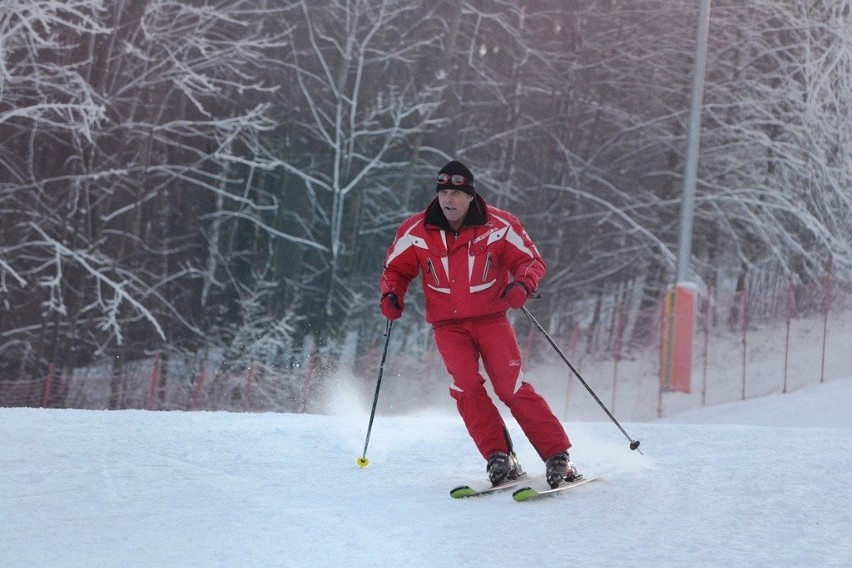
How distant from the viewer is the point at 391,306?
17.1ft

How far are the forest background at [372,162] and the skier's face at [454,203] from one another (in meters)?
12.9

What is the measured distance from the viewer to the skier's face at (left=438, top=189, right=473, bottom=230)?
16.5 feet

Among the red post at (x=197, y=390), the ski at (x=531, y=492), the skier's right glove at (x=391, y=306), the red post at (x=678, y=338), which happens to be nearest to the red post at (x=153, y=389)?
the red post at (x=197, y=390)

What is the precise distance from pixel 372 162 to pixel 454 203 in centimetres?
1516

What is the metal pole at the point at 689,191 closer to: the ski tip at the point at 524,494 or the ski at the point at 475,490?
the ski at the point at 475,490

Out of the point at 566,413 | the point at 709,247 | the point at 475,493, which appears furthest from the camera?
the point at 709,247

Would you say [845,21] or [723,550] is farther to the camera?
[845,21]

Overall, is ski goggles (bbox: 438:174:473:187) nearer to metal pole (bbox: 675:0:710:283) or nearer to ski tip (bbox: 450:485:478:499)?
ski tip (bbox: 450:485:478:499)

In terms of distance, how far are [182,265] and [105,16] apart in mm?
4112

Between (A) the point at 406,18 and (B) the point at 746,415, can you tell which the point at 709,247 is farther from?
(B) the point at 746,415

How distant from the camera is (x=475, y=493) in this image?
4777 mm

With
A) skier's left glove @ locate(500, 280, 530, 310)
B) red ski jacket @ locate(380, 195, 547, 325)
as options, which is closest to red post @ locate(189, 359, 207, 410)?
red ski jacket @ locate(380, 195, 547, 325)

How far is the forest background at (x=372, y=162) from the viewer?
18562 millimetres

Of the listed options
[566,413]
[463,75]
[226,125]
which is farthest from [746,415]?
[463,75]
